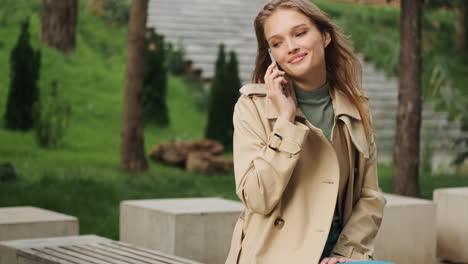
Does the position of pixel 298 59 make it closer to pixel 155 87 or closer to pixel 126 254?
pixel 126 254

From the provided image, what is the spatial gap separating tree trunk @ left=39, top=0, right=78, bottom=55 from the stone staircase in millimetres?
2742

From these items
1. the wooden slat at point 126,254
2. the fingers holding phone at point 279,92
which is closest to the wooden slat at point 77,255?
the wooden slat at point 126,254

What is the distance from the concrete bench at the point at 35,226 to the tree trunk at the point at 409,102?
4.71 meters

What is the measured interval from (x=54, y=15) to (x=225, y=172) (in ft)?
18.5

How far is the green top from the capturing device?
3.30 metres

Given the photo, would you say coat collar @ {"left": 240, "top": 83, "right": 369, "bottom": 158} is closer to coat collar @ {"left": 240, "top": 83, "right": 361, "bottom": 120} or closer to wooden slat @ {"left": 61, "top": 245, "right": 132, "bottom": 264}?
coat collar @ {"left": 240, "top": 83, "right": 361, "bottom": 120}

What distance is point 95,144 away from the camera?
13.3 m

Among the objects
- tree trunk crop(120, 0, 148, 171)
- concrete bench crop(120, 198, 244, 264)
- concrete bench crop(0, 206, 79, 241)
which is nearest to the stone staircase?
tree trunk crop(120, 0, 148, 171)

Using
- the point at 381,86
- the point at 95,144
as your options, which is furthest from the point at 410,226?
the point at 381,86

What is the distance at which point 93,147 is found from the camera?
43.0 feet

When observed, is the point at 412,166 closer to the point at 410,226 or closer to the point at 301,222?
the point at 410,226

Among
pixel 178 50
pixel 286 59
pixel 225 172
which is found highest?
pixel 286 59

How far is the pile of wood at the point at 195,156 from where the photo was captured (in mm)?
11930

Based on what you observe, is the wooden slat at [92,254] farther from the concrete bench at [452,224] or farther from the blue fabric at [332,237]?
the concrete bench at [452,224]
